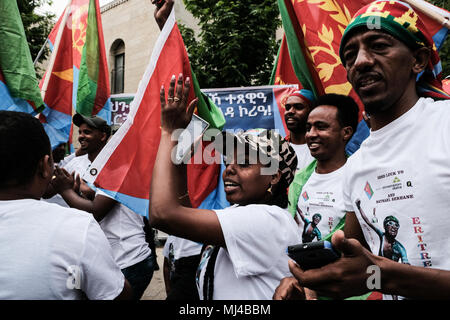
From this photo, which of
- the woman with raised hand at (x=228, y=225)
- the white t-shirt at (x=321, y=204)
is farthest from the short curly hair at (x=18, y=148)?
the white t-shirt at (x=321, y=204)

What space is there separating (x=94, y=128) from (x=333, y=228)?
8.33ft

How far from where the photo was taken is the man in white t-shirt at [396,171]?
1.02 m

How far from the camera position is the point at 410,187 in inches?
48.1

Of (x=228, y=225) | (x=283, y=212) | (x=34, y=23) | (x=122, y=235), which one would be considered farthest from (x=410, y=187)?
(x=34, y=23)

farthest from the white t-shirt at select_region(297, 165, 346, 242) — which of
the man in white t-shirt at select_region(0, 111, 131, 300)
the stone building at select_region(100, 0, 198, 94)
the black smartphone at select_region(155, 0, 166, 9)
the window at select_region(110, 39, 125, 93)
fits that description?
the window at select_region(110, 39, 125, 93)

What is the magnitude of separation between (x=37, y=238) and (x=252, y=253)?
3.00 feet

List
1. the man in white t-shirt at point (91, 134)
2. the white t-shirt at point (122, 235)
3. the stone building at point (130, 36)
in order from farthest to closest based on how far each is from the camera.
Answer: the stone building at point (130, 36) → the man in white t-shirt at point (91, 134) → the white t-shirt at point (122, 235)

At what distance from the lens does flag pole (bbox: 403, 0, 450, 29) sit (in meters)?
2.09

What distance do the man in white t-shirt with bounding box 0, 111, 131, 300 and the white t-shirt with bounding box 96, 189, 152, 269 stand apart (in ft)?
Answer: 4.64

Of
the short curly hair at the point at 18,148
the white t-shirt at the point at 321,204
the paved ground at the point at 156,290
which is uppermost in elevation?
the short curly hair at the point at 18,148

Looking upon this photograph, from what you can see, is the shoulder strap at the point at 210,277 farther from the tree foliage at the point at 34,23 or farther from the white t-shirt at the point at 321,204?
the tree foliage at the point at 34,23

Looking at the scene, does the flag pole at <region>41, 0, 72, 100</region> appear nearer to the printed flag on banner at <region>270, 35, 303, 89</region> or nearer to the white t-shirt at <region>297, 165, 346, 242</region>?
the printed flag on banner at <region>270, 35, 303, 89</region>
